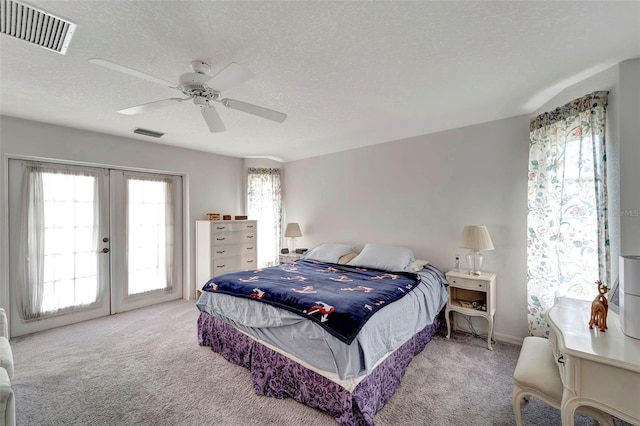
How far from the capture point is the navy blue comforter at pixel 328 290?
1.83m

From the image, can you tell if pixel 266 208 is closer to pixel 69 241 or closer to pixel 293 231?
pixel 293 231

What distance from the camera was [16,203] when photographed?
3.10m

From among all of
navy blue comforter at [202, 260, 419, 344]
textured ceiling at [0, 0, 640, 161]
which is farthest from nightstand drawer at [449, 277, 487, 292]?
textured ceiling at [0, 0, 640, 161]

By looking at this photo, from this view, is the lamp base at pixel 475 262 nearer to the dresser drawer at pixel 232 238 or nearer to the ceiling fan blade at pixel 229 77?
the ceiling fan blade at pixel 229 77

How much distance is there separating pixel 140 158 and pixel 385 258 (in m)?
3.82

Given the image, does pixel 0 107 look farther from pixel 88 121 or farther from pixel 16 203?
pixel 16 203

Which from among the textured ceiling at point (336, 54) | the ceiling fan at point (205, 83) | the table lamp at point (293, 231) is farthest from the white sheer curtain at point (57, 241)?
the table lamp at point (293, 231)

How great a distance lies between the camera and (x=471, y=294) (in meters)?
3.17

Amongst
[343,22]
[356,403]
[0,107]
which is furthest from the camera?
[0,107]

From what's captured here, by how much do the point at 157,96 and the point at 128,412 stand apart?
8.47ft

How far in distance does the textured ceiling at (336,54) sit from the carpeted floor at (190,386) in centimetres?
251

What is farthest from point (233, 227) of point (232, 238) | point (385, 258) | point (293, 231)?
point (385, 258)

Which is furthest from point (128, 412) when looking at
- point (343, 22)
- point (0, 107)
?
point (0, 107)

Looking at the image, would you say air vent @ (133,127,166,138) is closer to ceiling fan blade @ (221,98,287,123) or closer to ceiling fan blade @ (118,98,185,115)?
ceiling fan blade @ (118,98,185,115)
